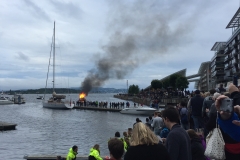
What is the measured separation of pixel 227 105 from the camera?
4.52 metres

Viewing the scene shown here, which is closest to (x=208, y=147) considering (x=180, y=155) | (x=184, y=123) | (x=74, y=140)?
(x=180, y=155)

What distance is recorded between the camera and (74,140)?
32656mm

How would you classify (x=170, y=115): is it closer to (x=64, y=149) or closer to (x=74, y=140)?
(x=64, y=149)

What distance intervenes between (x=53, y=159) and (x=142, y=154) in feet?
45.8

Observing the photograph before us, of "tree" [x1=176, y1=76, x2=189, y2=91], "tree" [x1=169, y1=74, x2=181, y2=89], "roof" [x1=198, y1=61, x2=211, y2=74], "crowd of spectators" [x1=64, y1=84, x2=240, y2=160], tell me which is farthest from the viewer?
"roof" [x1=198, y1=61, x2=211, y2=74]

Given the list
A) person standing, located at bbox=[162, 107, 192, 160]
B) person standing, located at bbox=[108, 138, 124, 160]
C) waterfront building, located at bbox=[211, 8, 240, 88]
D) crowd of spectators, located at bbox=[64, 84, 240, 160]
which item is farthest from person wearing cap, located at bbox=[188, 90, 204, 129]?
waterfront building, located at bbox=[211, 8, 240, 88]

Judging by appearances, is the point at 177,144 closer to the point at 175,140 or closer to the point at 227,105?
the point at 175,140

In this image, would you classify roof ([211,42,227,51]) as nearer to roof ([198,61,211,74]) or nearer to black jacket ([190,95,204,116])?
roof ([198,61,211,74])

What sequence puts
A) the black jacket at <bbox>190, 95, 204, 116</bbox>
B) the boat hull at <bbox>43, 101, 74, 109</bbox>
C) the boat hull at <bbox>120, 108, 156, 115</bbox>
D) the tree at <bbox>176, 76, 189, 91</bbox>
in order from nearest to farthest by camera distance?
the black jacket at <bbox>190, 95, 204, 116</bbox> → the boat hull at <bbox>120, 108, 156, 115</bbox> → the boat hull at <bbox>43, 101, 74, 109</bbox> → the tree at <bbox>176, 76, 189, 91</bbox>

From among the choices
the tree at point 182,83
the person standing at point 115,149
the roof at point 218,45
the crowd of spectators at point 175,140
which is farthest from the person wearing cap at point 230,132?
the roof at point 218,45

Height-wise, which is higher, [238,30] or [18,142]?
[238,30]

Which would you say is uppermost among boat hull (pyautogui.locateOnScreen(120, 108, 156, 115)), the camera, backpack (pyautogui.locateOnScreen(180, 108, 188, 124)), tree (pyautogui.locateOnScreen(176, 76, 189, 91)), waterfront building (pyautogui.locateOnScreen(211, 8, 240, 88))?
waterfront building (pyautogui.locateOnScreen(211, 8, 240, 88))

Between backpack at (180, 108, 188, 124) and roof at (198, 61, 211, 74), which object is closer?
backpack at (180, 108, 188, 124)

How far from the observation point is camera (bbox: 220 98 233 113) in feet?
14.8
